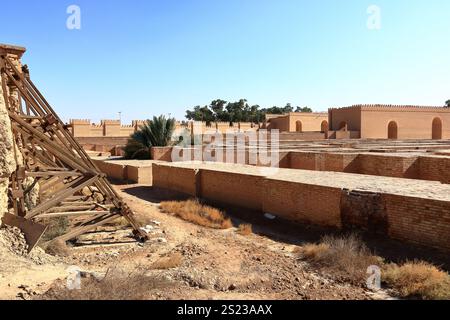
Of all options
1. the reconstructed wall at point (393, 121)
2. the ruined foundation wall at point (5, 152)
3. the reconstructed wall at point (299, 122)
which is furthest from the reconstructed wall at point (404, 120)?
the ruined foundation wall at point (5, 152)

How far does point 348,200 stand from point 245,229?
7.19 feet

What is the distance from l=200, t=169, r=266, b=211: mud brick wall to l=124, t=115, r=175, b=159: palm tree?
316 inches

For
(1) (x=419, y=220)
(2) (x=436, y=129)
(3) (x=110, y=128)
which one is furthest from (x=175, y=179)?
(2) (x=436, y=129)

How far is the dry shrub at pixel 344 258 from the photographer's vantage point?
205 inches

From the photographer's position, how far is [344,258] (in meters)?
5.45

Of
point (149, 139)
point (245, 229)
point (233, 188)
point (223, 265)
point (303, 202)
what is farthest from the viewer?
point (149, 139)

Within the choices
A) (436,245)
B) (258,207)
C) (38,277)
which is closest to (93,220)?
(38,277)

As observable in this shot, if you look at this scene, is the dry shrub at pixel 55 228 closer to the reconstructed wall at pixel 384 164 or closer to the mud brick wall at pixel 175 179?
the mud brick wall at pixel 175 179

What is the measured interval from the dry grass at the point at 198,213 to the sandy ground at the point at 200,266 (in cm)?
27

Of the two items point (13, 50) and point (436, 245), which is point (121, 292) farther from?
point (13, 50)

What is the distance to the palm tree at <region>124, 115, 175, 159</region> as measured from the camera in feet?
60.4

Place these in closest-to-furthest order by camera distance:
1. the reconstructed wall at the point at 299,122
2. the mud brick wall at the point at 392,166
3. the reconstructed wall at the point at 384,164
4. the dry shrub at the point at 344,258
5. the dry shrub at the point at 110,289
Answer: the dry shrub at the point at 110,289 < the dry shrub at the point at 344,258 < the reconstructed wall at the point at 384,164 < the mud brick wall at the point at 392,166 < the reconstructed wall at the point at 299,122

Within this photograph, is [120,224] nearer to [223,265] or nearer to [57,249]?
[57,249]

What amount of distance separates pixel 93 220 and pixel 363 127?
92.6 feet
